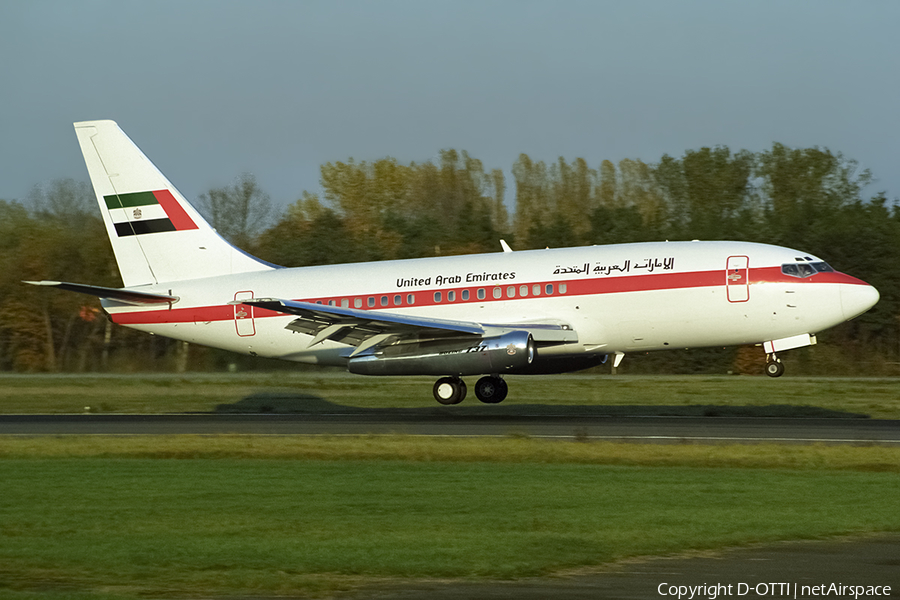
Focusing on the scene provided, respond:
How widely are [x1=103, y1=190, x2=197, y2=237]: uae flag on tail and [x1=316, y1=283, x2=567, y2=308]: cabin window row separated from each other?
529 cm

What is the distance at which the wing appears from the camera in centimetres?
2605

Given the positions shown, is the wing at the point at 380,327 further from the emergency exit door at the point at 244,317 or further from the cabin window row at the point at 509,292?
the emergency exit door at the point at 244,317

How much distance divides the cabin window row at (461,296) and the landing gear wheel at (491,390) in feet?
9.56

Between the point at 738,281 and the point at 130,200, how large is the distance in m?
17.9

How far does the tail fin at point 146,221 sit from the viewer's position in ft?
Result: 102

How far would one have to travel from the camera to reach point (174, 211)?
31.3m

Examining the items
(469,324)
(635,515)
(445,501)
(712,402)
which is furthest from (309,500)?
(712,402)

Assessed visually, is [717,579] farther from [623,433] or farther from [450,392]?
[450,392]

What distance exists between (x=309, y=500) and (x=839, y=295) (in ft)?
55.2

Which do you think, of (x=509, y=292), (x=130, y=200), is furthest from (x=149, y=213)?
(x=509, y=292)

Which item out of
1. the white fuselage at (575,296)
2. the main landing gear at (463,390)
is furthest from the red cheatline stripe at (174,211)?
the main landing gear at (463,390)

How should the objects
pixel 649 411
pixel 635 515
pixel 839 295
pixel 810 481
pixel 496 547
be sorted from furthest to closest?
pixel 649 411 → pixel 839 295 → pixel 810 481 → pixel 635 515 → pixel 496 547

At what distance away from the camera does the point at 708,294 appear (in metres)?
26.1

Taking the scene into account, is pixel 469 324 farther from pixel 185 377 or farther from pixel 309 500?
pixel 185 377
